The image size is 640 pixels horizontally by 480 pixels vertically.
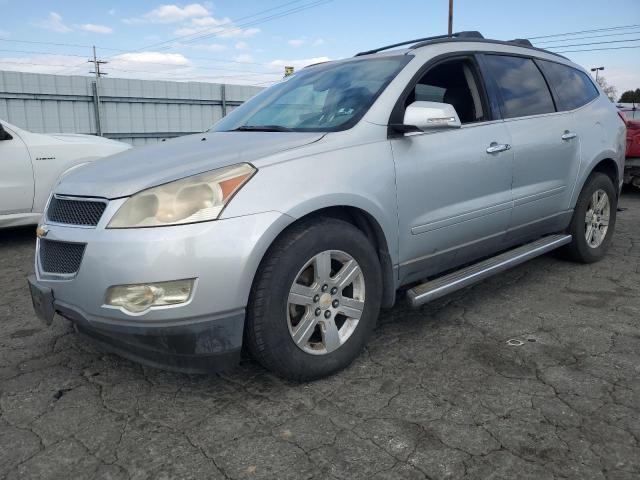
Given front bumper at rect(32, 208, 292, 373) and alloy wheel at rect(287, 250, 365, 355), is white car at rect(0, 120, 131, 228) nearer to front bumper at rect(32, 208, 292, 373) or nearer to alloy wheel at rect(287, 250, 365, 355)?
front bumper at rect(32, 208, 292, 373)

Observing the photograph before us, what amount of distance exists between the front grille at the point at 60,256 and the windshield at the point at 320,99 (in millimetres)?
1259

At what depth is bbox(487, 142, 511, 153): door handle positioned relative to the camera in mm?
3273

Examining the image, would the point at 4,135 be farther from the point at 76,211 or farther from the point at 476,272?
the point at 476,272

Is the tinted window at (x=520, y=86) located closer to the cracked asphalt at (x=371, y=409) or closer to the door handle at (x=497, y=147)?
the door handle at (x=497, y=147)

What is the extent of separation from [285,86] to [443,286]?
1747 mm

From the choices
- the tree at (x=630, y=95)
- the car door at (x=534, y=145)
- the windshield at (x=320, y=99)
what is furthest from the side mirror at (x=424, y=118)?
the tree at (x=630, y=95)

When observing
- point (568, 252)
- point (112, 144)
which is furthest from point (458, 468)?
point (112, 144)

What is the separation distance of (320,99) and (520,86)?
1563mm

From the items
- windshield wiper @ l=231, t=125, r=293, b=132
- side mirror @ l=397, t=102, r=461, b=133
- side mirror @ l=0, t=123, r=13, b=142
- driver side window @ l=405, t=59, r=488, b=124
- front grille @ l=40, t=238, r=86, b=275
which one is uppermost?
driver side window @ l=405, t=59, r=488, b=124

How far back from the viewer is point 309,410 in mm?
2336

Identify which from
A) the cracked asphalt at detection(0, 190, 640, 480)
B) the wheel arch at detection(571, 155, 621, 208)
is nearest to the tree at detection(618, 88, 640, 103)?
the wheel arch at detection(571, 155, 621, 208)

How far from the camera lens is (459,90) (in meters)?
3.52

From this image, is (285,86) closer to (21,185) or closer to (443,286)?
(443,286)

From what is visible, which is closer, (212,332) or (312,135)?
(212,332)
